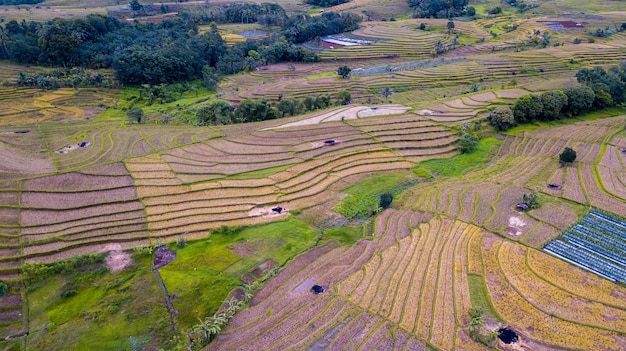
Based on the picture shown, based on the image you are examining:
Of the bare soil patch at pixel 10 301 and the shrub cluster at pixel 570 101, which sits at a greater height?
the shrub cluster at pixel 570 101

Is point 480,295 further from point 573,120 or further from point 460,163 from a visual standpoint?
point 573,120

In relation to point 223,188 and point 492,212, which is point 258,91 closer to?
point 223,188

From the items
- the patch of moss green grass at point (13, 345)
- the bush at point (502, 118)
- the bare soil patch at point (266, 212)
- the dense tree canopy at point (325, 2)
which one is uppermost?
Answer: the dense tree canopy at point (325, 2)

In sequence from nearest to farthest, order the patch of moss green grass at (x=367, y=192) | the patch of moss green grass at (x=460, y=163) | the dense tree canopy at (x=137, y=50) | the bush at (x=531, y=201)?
the bush at (x=531, y=201) → the patch of moss green grass at (x=367, y=192) → the patch of moss green grass at (x=460, y=163) → the dense tree canopy at (x=137, y=50)

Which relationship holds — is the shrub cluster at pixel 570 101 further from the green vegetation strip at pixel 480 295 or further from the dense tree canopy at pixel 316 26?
the dense tree canopy at pixel 316 26

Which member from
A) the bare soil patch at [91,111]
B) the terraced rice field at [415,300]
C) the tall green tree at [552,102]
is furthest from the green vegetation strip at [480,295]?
the bare soil patch at [91,111]
